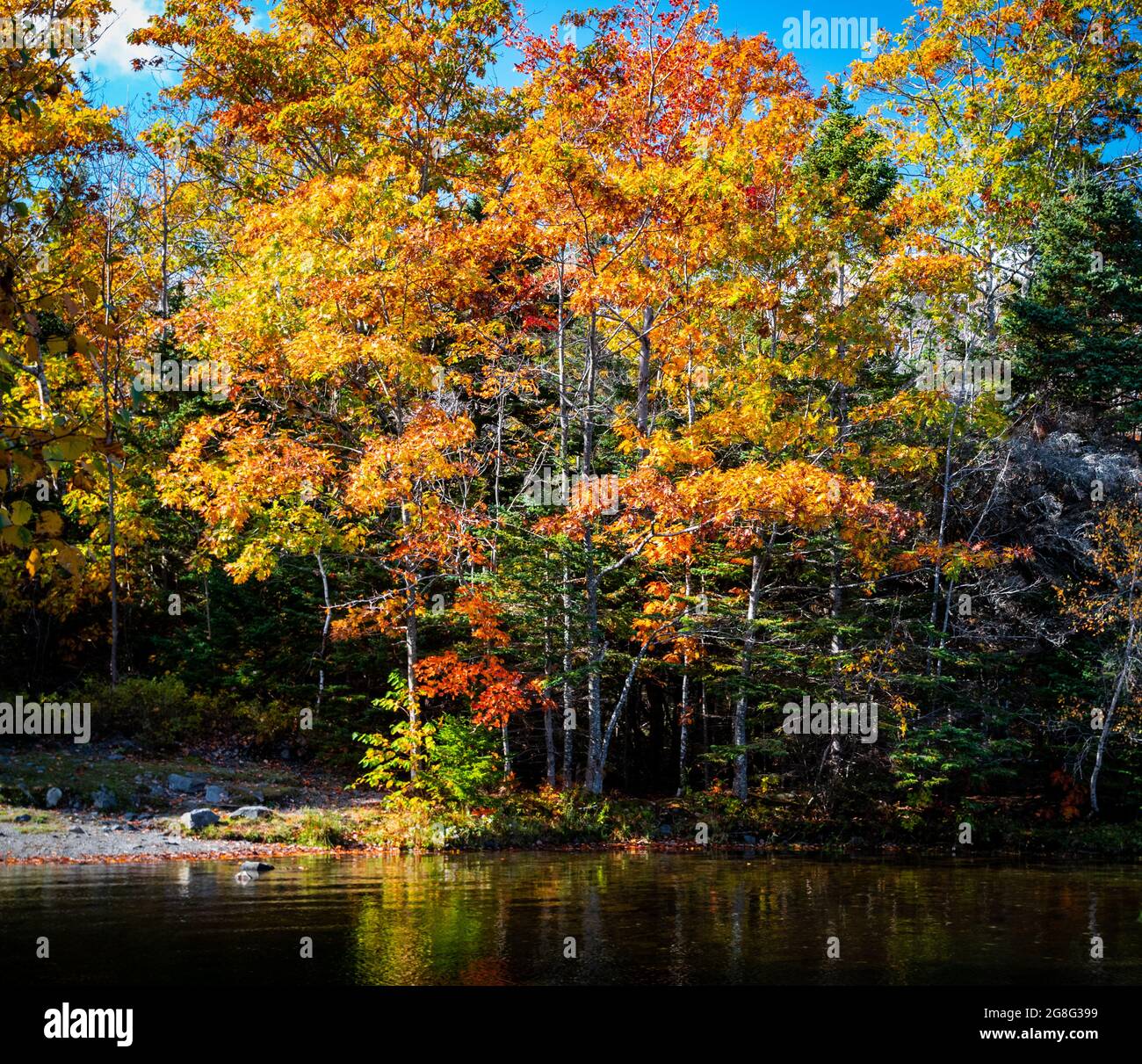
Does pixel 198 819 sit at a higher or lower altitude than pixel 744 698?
lower

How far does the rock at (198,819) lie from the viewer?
46.3 ft

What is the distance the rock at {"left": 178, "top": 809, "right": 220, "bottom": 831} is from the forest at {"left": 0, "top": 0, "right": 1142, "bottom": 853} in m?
2.75

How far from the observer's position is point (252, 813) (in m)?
14.8

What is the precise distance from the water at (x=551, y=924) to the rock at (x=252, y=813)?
1.86 metres

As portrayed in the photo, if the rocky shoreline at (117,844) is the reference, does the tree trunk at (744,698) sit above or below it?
above

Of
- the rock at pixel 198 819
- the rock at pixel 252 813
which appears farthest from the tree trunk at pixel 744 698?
the rock at pixel 198 819

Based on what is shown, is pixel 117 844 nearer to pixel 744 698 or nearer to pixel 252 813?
pixel 252 813

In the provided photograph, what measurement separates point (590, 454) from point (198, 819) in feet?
28.2

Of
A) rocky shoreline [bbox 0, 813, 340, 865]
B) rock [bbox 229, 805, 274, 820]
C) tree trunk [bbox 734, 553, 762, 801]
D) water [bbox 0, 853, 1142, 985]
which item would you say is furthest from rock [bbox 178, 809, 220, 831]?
tree trunk [bbox 734, 553, 762, 801]

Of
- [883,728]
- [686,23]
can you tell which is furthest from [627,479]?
[686,23]

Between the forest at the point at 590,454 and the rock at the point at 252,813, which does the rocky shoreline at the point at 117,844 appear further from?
the forest at the point at 590,454

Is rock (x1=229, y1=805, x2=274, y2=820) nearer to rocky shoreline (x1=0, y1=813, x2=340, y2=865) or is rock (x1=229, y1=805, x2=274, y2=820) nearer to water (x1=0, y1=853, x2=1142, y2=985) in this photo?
rocky shoreline (x1=0, y1=813, x2=340, y2=865)

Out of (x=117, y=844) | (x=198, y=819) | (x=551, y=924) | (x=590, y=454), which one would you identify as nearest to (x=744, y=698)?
(x=590, y=454)
